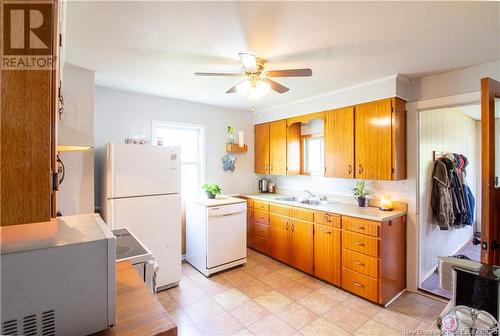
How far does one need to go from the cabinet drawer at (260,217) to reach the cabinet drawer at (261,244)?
0.27 m

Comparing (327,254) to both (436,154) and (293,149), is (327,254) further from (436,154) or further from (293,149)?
(436,154)

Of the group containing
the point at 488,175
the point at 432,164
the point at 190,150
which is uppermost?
the point at 190,150

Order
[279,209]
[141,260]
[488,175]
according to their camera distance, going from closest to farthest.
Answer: [488,175] < [141,260] < [279,209]

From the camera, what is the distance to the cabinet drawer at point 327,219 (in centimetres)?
276

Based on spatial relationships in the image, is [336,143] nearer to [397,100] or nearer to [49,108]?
[397,100]

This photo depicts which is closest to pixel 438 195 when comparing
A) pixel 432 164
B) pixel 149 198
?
pixel 432 164

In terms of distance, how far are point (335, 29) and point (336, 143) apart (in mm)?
1659

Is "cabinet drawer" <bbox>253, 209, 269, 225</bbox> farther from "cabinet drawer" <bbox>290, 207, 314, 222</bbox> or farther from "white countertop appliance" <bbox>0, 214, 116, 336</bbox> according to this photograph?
"white countertop appliance" <bbox>0, 214, 116, 336</bbox>

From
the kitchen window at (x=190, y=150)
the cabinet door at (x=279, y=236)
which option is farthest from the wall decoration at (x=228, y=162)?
the cabinet door at (x=279, y=236)

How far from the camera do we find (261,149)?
14.2 ft

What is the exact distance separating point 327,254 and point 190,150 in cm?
248

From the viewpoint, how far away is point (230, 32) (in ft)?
5.56

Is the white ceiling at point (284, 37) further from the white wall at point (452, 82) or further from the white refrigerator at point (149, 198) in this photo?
the white refrigerator at point (149, 198)

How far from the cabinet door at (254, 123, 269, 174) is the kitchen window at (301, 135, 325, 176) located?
2.11 feet
